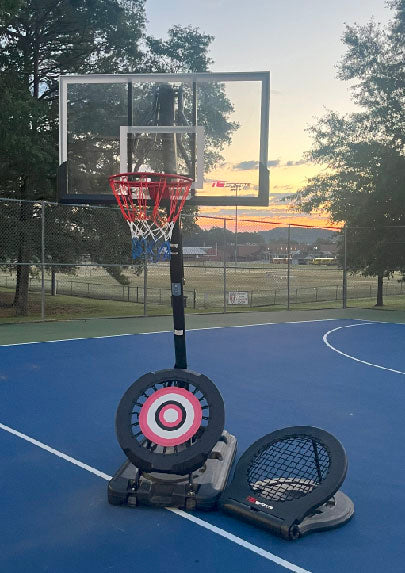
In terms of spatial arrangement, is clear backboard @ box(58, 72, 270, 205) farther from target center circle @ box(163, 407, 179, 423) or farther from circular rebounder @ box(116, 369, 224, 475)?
target center circle @ box(163, 407, 179, 423)

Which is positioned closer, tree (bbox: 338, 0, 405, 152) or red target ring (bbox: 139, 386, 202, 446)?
red target ring (bbox: 139, 386, 202, 446)

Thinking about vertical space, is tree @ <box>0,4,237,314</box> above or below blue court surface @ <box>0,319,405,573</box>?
above

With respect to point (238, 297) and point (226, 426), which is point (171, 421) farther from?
point (238, 297)

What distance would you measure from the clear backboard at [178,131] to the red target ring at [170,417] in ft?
9.10

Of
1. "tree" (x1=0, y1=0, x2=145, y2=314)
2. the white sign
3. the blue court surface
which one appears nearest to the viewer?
the blue court surface

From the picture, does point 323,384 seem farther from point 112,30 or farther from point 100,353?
point 112,30

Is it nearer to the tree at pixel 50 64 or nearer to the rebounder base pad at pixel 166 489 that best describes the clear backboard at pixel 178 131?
the rebounder base pad at pixel 166 489

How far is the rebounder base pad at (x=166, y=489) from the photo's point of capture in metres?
4.56

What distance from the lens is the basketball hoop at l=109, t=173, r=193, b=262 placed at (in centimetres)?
617

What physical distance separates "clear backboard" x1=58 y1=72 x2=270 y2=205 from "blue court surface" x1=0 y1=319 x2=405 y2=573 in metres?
2.86

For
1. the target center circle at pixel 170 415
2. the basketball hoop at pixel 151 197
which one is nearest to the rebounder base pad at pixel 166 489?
the target center circle at pixel 170 415

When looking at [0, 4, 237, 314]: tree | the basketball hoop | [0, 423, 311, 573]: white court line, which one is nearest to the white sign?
[0, 4, 237, 314]: tree

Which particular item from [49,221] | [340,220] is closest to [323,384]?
[49,221]

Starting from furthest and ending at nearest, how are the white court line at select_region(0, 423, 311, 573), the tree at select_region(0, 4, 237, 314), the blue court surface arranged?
the tree at select_region(0, 4, 237, 314) < the blue court surface < the white court line at select_region(0, 423, 311, 573)
